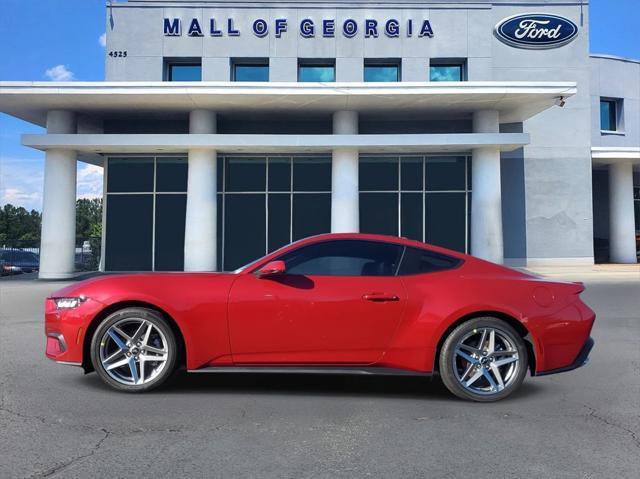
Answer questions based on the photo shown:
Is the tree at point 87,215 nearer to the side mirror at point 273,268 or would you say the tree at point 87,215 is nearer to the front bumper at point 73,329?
the front bumper at point 73,329

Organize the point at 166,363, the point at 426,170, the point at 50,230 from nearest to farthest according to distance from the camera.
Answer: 1. the point at 166,363
2. the point at 50,230
3. the point at 426,170

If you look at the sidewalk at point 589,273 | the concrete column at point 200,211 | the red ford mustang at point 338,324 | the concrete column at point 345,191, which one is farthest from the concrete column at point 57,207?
the sidewalk at point 589,273

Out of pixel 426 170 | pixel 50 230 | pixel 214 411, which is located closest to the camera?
pixel 214 411

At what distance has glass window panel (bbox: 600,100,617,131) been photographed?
2764cm

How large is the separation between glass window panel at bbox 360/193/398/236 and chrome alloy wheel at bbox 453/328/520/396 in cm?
1800

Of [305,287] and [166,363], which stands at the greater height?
[305,287]

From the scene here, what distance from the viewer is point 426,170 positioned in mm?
22812

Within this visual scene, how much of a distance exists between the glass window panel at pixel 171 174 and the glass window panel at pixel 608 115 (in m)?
20.1

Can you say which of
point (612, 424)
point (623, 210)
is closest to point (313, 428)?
point (612, 424)

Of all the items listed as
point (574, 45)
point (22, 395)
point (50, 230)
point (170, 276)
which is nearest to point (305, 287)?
point (170, 276)

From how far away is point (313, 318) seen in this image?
4.86 meters

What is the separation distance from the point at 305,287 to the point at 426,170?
18.7 m

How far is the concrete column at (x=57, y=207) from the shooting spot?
63.4 feet

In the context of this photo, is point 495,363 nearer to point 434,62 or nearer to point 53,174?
point 53,174
